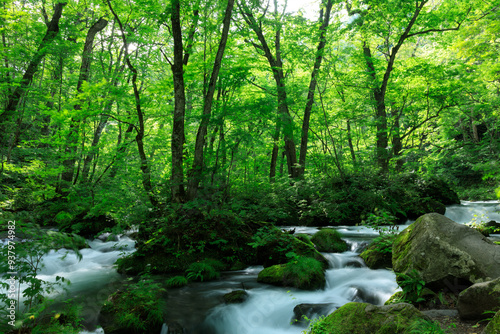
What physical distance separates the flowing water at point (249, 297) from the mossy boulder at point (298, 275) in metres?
0.14

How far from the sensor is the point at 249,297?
542cm

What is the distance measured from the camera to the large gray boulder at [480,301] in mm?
3428

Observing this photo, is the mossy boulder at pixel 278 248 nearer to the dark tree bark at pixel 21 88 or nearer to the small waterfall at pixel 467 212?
the small waterfall at pixel 467 212

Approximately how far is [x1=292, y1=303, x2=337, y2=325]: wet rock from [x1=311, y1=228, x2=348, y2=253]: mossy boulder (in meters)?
2.96

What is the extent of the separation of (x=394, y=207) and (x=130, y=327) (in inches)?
402

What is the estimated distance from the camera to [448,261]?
444cm

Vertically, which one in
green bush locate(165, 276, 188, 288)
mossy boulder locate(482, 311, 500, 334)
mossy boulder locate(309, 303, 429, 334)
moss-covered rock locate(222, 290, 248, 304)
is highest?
mossy boulder locate(482, 311, 500, 334)

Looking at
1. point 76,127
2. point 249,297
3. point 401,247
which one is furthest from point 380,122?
point 76,127

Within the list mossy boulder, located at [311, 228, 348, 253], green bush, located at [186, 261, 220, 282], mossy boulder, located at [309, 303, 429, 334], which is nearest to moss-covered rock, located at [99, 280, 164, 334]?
green bush, located at [186, 261, 220, 282]

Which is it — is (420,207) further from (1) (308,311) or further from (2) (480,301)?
(1) (308,311)

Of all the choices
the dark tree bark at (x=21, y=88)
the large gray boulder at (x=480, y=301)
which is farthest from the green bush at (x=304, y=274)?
the dark tree bark at (x=21, y=88)

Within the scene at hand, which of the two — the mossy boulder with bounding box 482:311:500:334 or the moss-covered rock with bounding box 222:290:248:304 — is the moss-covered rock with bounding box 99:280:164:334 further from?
the mossy boulder with bounding box 482:311:500:334

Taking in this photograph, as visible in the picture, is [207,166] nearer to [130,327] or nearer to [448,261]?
[130,327]

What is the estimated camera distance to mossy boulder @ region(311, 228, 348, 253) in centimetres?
780
